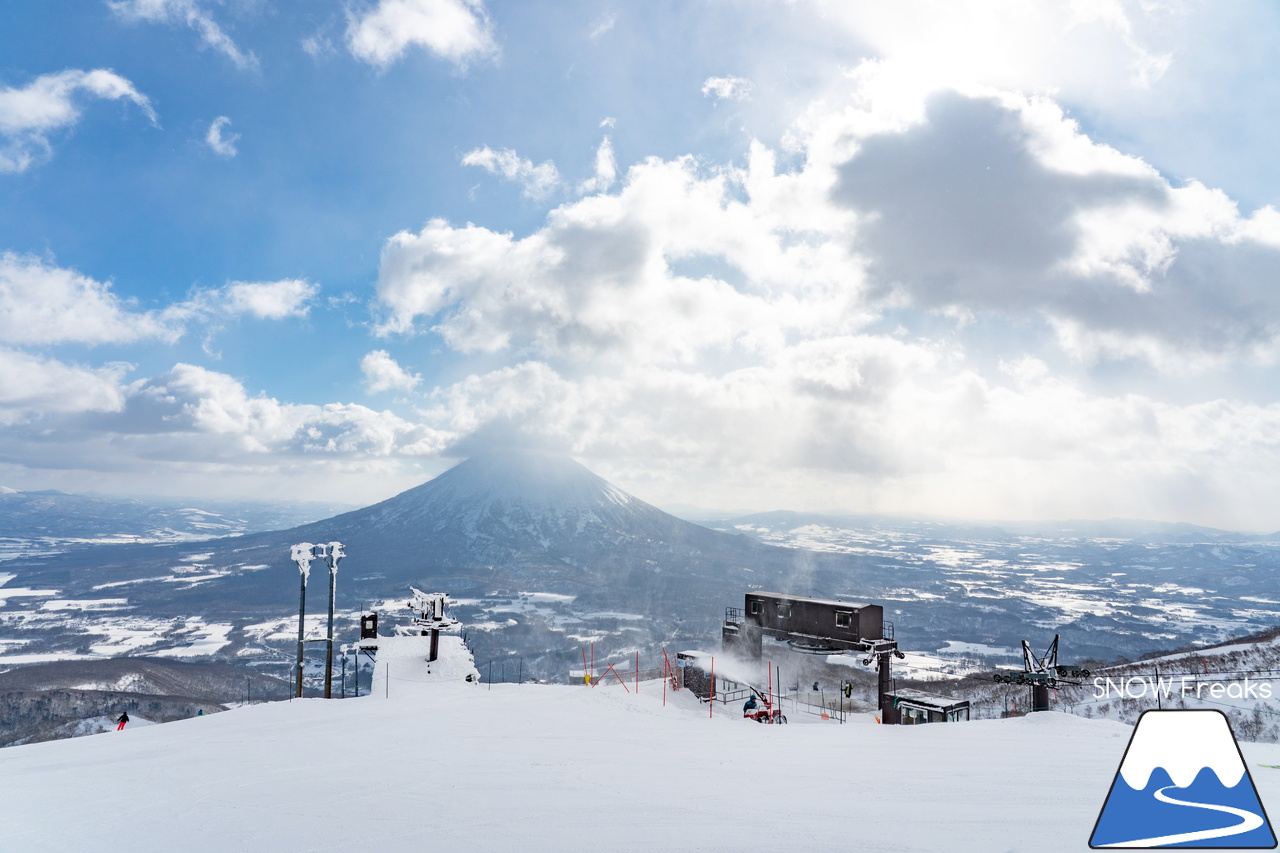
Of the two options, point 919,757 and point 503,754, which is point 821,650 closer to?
point 919,757

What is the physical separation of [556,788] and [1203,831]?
33.9 feet

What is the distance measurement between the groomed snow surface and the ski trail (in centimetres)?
204

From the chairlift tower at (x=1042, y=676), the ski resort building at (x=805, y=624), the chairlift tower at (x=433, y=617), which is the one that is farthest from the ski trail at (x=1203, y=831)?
the chairlift tower at (x=433, y=617)

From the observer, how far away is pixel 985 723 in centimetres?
2664

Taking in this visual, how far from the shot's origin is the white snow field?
9.69 meters

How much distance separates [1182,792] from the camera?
6.90 meters

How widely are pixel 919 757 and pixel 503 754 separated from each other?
11349mm

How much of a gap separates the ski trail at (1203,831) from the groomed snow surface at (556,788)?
204 cm

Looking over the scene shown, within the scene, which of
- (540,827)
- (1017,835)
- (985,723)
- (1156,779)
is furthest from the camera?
(985,723)

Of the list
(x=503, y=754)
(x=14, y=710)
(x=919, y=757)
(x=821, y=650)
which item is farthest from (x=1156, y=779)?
(x=14, y=710)

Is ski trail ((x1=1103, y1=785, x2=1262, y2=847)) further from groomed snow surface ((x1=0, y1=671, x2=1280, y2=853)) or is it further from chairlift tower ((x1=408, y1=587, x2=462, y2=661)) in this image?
chairlift tower ((x1=408, y1=587, x2=462, y2=661))

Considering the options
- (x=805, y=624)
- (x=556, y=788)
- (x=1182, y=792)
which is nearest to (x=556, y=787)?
(x=556, y=788)

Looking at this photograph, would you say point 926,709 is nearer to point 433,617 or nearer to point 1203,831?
point 1203,831

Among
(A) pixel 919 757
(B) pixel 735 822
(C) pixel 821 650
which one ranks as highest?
(B) pixel 735 822
